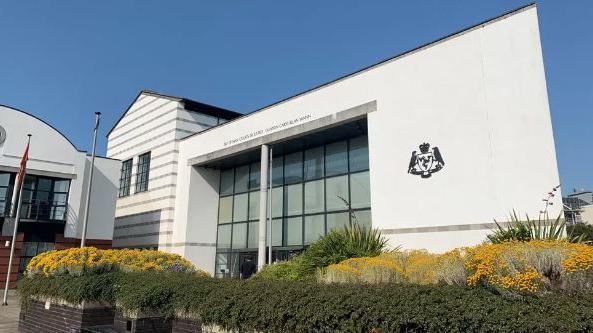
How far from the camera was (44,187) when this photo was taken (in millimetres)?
24266

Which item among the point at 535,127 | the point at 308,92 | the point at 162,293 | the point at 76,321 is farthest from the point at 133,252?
the point at 535,127

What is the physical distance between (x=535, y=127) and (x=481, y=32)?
12.2 ft

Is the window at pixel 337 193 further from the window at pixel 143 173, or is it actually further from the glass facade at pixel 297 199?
the window at pixel 143 173

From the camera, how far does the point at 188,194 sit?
24.7 m

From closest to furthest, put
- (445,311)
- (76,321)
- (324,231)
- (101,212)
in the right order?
(445,311), (76,321), (324,231), (101,212)

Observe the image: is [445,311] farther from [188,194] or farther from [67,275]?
[188,194]

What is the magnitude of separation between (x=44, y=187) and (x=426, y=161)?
2074 centimetres

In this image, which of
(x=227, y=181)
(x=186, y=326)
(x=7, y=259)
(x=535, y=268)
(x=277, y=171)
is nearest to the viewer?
(x=535, y=268)

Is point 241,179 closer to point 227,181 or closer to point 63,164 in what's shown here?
point 227,181

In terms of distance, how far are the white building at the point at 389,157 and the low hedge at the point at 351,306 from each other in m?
8.35

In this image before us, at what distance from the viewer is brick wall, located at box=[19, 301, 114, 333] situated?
973cm

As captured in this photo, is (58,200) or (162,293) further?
(58,200)

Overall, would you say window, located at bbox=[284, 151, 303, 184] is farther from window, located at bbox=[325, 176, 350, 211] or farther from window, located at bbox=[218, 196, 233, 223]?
window, located at bbox=[218, 196, 233, 223]

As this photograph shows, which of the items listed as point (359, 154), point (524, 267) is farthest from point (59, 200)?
point (524, 267)
